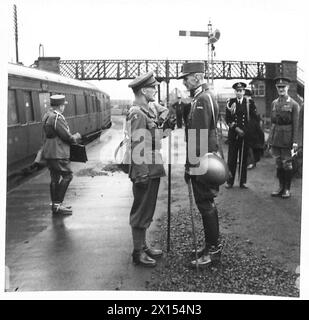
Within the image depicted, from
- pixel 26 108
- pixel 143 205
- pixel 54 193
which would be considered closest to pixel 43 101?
pixel 26 108

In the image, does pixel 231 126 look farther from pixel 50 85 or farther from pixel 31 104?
pixel 50 85

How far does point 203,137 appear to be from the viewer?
3805 mm

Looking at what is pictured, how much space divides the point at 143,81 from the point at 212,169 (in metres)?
1.14

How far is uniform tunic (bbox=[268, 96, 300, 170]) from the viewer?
5922mm

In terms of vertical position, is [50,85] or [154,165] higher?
[50,85]

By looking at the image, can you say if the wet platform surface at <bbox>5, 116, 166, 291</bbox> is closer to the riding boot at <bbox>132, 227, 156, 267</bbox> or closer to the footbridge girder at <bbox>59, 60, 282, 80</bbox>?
the riding boot at <bbox>132, 227, 156, 267</bbox>

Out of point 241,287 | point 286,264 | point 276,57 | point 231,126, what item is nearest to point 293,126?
point 231,126

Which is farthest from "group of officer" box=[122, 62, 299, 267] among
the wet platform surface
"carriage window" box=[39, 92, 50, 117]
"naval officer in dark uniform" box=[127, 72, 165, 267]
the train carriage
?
"carriage window" box=[39, 92, 50, 117]

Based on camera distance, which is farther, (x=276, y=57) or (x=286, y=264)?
(x=276, y=57)

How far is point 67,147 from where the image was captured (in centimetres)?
598

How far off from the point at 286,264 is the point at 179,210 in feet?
7.53

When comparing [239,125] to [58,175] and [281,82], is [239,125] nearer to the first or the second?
[281,82]

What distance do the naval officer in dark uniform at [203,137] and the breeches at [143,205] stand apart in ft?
1.35

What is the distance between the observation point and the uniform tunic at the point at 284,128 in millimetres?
5922
